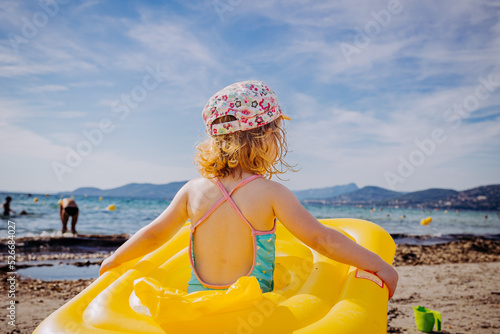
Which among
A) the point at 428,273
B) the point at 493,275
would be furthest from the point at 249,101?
the point at 493,275

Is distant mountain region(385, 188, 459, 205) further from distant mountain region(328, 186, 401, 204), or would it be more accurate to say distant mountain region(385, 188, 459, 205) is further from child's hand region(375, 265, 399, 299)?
child's hand region(375, 265, 399, 299)

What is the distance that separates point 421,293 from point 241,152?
135 inches

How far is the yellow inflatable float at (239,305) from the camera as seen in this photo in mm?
1253

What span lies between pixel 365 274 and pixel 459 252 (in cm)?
756

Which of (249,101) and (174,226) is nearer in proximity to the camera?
(249,101)

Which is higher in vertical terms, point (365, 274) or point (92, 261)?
point (365, 274)

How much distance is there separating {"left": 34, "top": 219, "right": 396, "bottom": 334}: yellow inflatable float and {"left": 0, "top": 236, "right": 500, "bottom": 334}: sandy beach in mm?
1513

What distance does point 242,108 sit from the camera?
1506 millimetres

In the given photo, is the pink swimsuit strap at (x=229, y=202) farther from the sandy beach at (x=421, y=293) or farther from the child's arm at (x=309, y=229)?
the sandy beach at (x=421, y=293)

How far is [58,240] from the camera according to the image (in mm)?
7656

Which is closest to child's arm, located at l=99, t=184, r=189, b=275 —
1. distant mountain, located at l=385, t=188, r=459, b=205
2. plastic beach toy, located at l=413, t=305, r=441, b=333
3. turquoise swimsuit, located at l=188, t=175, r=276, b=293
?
turquoise swimsuit, located at l=188, t=175, r=276, b=293

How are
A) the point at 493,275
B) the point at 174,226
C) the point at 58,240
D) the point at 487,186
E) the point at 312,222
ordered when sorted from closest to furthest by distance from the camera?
the point at 312,222 → the point at 174,226 → the point at 493,275 → the point at 58,240 → the point at 487,186

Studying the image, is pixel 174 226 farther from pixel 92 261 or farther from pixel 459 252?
pixel 459 252

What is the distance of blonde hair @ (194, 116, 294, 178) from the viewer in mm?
1533
